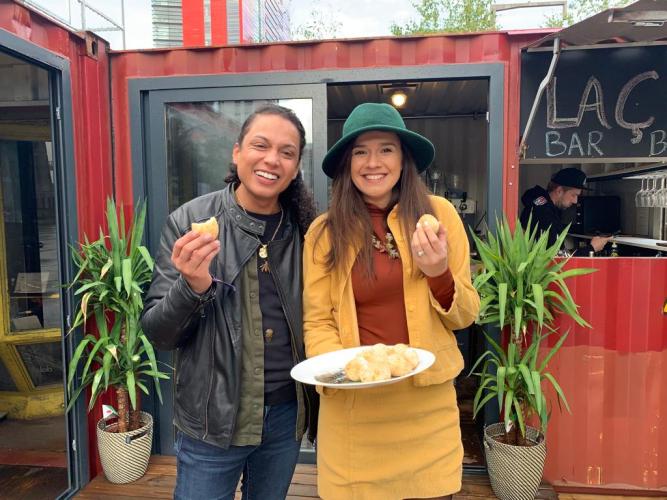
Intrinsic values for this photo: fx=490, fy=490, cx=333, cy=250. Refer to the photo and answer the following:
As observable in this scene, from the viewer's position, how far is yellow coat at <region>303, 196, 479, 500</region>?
161 cm

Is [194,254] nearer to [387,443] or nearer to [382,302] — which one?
[382,302]

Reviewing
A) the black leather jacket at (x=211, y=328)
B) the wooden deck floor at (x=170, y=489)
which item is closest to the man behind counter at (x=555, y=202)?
the wooden deck floor at (x=170, y=489)

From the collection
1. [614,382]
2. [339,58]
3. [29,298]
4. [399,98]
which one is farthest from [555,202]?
[29,298]

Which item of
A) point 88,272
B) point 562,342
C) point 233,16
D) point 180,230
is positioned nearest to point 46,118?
point 88,272

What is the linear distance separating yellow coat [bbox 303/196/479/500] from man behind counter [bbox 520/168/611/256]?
→ 2124 millimetres

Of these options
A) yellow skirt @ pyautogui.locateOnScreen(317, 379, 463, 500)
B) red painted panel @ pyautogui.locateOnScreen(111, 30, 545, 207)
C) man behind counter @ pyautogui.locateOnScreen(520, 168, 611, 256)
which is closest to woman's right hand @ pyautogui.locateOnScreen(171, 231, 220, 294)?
yellow skirt @ pyautogui.locateOnScreen(317, 379, 463, 500)

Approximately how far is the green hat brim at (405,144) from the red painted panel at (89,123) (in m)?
2.01

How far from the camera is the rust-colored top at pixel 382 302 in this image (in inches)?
63.6

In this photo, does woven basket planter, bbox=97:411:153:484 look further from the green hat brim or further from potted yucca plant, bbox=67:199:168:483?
the green hat brim

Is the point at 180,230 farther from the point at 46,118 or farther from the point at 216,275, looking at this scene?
the point at 46,118

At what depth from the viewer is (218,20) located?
416cm

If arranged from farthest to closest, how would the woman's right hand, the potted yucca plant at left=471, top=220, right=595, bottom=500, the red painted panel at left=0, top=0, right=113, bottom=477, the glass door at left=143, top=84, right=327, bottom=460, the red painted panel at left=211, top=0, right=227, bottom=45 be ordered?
1. the red painted panel at left=211, top=0, right=227, bottom=45
2. the glass door at left=143, top=84, right=327, bottom=460
3. the red painted panel at left=0, top=0, right=113, bottom=477
4. the potted yucca plant at left=471, top=220, right=595, bottom=500
5. the woman's right hand

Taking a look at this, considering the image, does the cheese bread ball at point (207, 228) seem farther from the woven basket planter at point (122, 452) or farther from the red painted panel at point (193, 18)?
the red painted panel at point (193, 18)

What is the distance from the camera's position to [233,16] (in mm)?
4273
